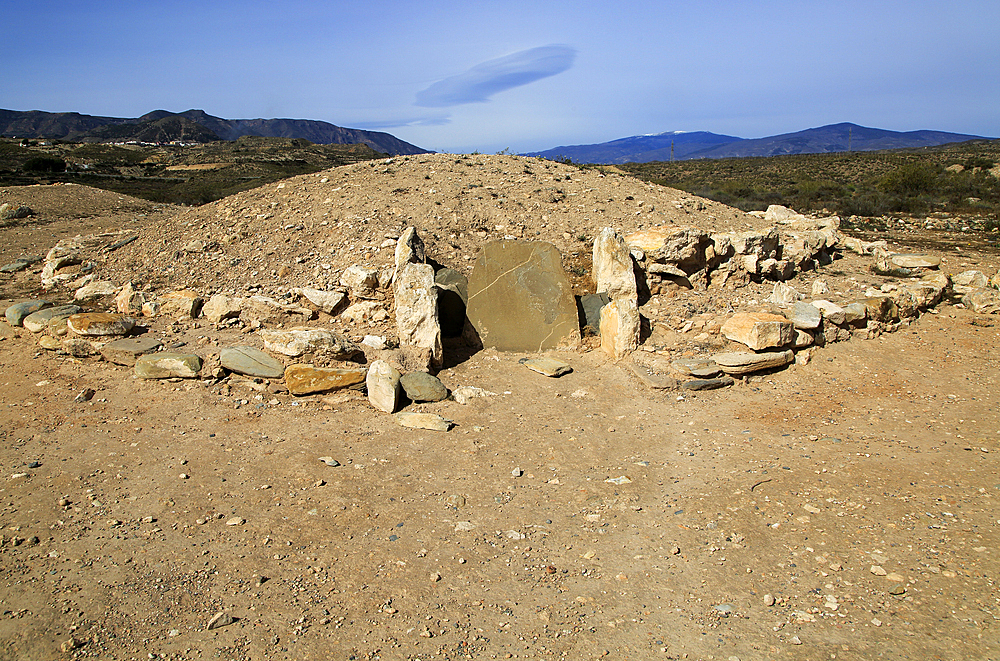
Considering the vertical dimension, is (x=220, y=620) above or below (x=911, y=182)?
below

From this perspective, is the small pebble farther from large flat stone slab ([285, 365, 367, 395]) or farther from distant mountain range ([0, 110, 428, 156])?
distant mountain range ([0, 110, 428, 156])

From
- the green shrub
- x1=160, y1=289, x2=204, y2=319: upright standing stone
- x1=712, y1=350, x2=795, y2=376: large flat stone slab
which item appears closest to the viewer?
x1=712, y1=350, x2=795, y2=376: large flat stone slab

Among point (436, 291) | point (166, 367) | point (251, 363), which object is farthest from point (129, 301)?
point (436, 291)

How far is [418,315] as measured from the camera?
6594 millimetres

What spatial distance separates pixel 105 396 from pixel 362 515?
3.72 m

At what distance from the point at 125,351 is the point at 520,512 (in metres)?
5.25

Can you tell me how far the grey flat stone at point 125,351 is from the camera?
6.25 m

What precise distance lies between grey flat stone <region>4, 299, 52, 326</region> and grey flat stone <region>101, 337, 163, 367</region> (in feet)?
5.69

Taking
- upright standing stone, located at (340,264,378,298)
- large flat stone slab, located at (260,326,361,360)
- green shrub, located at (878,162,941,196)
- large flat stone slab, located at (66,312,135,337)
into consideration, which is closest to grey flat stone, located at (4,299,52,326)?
large flat stone slab, located at (66,312,135,337)

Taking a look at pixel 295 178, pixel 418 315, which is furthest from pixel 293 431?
pixel 295 178

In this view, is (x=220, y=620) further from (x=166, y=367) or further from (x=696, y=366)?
(x=696, y=366)

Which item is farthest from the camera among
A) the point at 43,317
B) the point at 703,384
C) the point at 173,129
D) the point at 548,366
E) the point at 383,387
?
the point at 173,129

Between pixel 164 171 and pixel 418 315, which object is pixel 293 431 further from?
pixel 164 171

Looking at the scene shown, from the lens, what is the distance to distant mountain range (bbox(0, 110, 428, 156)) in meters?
67.1
